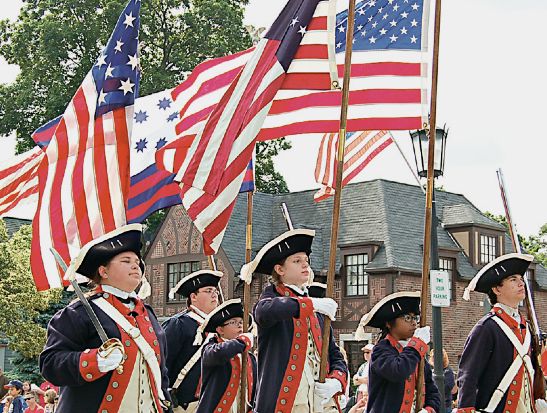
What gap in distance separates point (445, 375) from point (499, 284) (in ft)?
23.8

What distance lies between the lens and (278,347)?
8617mm

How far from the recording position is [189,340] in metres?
11.2

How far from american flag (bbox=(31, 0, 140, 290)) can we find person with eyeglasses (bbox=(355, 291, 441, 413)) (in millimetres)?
2745

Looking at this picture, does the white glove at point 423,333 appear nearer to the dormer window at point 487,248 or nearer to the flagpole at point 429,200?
the flagpole at point 429,200

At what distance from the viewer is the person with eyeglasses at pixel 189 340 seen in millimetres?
11039

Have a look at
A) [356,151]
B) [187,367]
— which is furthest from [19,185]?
[356,151]

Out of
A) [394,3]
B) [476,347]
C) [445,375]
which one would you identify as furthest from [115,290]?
[445,375]

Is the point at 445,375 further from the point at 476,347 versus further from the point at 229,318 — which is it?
the point at 476,347

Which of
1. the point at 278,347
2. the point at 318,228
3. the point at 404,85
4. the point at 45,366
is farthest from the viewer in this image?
the point at 318,228

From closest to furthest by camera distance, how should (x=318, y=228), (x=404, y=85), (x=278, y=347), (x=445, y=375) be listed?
(x=278, y=347) → (x=404, y=85) → (x=445, y=375) → (x=318, y=228)

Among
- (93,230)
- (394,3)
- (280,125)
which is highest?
(394,3)

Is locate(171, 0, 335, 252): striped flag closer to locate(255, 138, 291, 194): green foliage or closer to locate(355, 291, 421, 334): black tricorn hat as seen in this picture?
locate(355, 291, 421, 334): black tricorn hat

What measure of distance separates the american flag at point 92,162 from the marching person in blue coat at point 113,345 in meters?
2.76

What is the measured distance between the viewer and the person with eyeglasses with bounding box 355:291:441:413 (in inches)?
328
